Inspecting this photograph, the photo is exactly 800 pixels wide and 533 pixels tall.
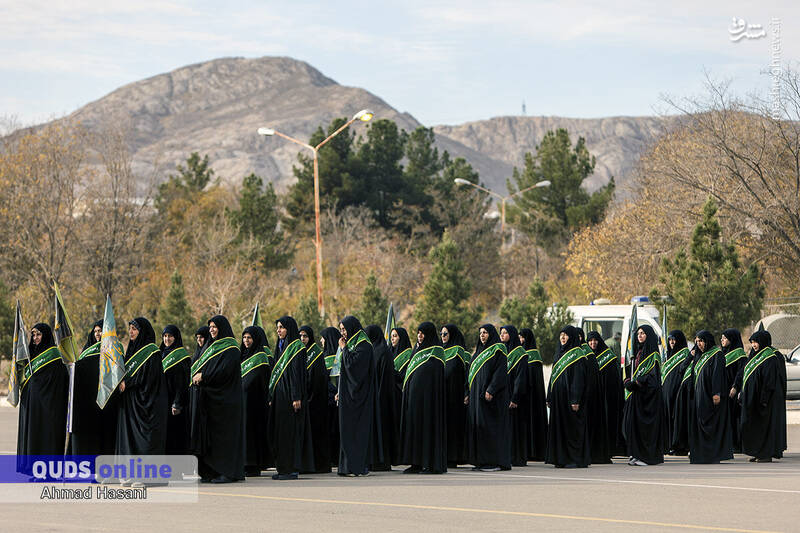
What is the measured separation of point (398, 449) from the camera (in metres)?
13.3

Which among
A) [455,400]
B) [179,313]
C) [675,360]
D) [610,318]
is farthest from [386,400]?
[179,313]

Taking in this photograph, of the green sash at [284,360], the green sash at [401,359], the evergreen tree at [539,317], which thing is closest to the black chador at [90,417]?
the green sash at [284,360]

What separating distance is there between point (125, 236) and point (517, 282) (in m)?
23.2

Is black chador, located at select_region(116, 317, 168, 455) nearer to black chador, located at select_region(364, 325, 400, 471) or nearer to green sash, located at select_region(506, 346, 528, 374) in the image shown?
black chador, located at select_region(364, 325, 400, 471)

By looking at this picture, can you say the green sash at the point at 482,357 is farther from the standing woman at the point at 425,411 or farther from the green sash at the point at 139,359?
the green sash at the point at 139,359

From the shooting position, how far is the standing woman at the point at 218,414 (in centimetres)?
1191

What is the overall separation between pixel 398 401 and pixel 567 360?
230cm

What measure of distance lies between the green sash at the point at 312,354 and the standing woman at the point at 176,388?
1.48 meters

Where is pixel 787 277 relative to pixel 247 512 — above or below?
above

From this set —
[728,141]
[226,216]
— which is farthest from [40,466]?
[226,216]

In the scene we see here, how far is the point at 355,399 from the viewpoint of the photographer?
41.5 ft

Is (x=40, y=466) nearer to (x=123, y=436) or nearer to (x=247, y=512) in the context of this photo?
(x=123, y=436)

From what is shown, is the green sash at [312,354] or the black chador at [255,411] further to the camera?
the green sash at [312,354]

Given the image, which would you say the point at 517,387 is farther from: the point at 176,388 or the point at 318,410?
the point at 176,388
